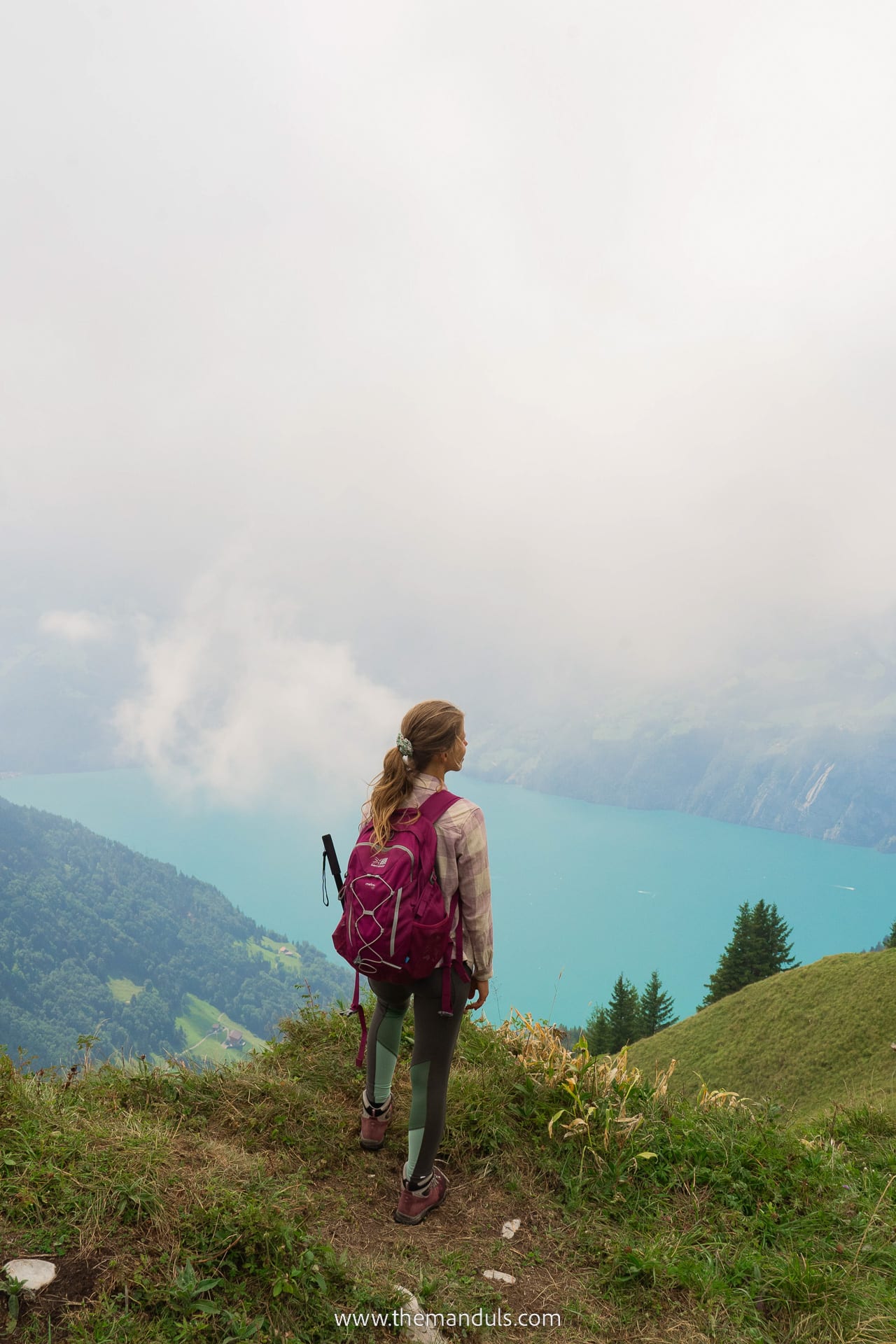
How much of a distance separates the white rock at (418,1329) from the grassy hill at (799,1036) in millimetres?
17496

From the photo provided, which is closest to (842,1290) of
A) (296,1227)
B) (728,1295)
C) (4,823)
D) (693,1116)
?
(728,1295)

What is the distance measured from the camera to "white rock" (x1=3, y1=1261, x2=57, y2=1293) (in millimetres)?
2340

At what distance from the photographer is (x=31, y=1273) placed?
2.38 meters

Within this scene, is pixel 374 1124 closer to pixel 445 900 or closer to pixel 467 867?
pixel 445 900

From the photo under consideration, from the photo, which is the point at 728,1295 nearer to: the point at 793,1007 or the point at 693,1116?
the point at 693,1116

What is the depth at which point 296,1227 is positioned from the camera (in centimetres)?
283

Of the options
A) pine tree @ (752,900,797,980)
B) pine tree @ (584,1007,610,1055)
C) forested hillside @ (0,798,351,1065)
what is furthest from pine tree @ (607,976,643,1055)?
forested hillside @ (0,798,351,1065)

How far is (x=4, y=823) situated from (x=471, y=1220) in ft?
620

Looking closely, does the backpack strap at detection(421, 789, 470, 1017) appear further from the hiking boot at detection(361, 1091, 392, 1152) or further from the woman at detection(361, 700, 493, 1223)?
the hiking boot at detection(361, 1091, 392, 1152)

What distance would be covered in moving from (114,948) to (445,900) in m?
163

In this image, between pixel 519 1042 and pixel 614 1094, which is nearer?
pixel 614 1094

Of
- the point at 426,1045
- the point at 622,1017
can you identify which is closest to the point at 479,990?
the point at 426,1045

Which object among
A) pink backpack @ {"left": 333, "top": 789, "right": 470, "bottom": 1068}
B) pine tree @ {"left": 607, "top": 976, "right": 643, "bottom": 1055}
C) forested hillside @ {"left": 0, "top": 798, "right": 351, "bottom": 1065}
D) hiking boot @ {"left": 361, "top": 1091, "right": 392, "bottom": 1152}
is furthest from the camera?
forested hillside @ {"left": 0, "top": 798, "right": 351, "bottom": 1065}

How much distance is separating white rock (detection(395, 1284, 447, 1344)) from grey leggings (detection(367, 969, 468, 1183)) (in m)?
0.59
